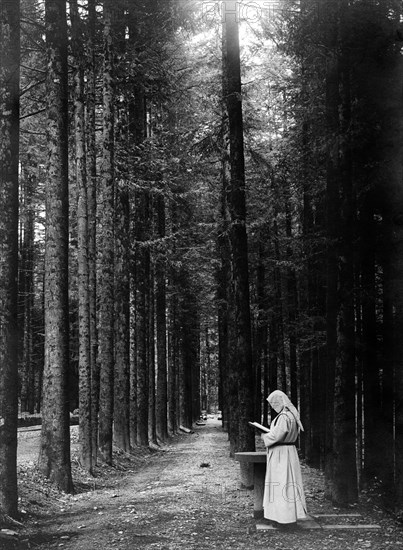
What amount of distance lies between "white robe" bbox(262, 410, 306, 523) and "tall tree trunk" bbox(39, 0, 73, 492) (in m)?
4.99

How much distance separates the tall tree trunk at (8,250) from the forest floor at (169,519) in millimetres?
993

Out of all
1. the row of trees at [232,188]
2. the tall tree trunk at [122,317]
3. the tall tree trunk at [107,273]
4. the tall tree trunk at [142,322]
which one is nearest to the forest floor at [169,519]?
the row of trees at [232,188]

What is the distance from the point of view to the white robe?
9.19 metres

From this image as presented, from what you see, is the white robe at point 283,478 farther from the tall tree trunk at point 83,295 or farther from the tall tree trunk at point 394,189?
the tall tree trunk at point 83,295

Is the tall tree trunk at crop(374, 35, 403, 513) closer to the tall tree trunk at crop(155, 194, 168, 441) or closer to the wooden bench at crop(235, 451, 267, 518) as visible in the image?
the wooden bench at crop(235, 451, 267, 518)

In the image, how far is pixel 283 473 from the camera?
927 cm

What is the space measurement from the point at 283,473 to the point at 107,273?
9733mm

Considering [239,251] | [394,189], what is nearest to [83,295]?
[239,251]

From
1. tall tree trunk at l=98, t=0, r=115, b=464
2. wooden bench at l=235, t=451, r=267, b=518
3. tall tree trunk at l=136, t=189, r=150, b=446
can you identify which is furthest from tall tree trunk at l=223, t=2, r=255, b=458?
tall tree trunk at l=136, t=189, r=150, b=446

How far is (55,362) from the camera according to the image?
12477 millimetres

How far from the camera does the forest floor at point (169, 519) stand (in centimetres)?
834

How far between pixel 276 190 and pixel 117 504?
33.4 ft

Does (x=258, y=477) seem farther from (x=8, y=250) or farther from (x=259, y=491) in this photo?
(x=8, y=250)

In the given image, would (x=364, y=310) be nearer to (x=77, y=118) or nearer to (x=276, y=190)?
(x=276, y=190)
